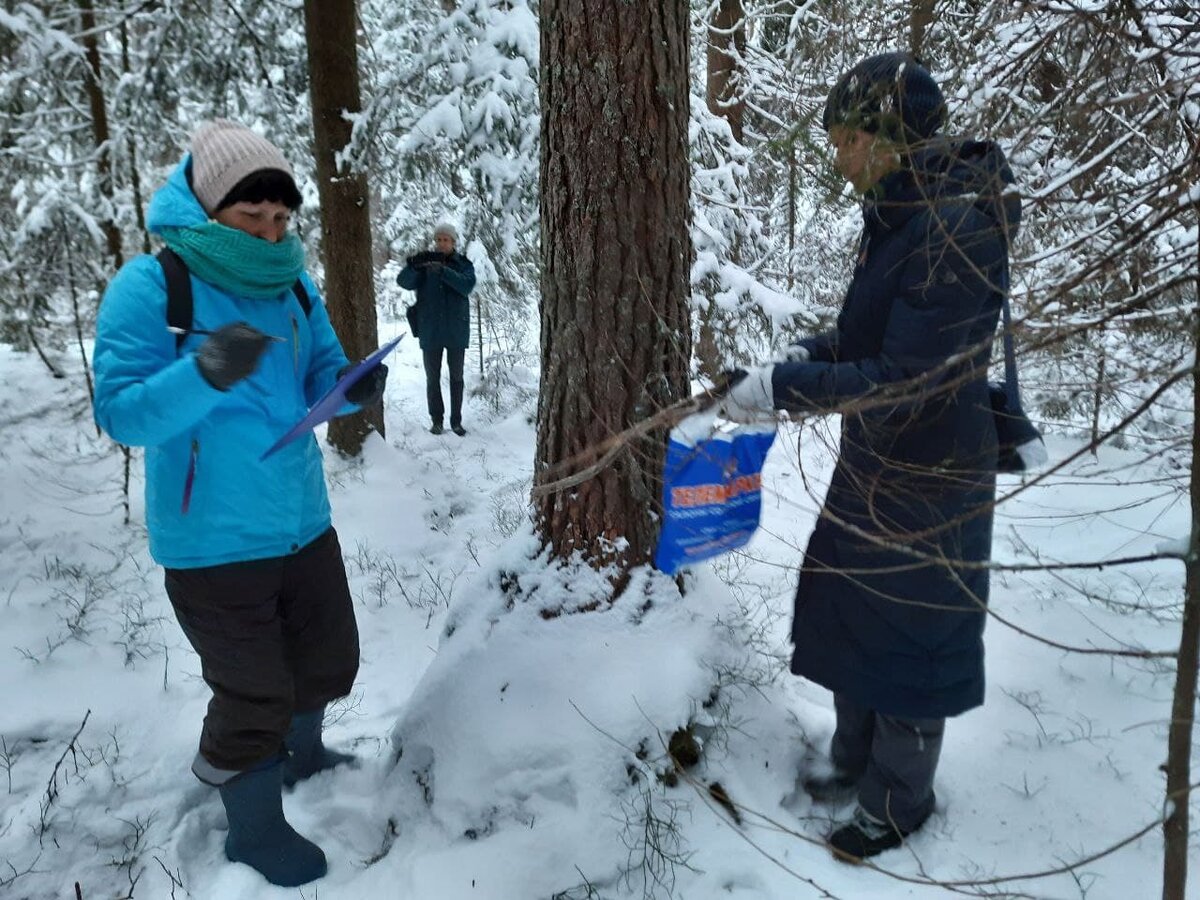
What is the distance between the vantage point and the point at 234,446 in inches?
87.4

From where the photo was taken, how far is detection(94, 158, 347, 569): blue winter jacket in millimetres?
2018

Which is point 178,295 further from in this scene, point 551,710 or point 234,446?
point 551,710

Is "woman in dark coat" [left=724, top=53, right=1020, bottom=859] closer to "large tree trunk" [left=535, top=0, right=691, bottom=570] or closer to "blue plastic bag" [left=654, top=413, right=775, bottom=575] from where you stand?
"blue plastic bag" [left=654, top=413, right=775, bottom=575]

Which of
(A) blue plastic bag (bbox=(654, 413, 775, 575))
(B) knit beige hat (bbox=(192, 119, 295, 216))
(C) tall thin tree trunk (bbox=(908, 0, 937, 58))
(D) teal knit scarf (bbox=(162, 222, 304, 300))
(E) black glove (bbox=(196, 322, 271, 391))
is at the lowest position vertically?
(A) blue plastic bag (bbox=(654, 413, 775, 575))

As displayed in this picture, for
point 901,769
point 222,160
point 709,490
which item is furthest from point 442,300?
point 901,769

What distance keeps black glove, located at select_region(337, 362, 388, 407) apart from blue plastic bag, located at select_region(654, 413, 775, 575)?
1.04 m

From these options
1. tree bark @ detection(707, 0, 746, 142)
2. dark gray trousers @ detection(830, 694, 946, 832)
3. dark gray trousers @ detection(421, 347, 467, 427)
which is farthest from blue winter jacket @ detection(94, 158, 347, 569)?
tree bark @ detection(707, 0, 746, 142)

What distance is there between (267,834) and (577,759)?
101 centimetres

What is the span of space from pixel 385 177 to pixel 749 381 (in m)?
6.59

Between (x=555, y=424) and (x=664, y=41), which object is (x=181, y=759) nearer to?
(x=555, y=424)

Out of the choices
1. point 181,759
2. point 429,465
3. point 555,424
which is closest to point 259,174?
point 555,424

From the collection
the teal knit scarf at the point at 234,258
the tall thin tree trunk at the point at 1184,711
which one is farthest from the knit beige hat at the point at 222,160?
the tall thin tree trunk at the point at 1184,711

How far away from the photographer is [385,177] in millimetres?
7574

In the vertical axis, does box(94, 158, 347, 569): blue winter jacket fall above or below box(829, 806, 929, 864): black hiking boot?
above
